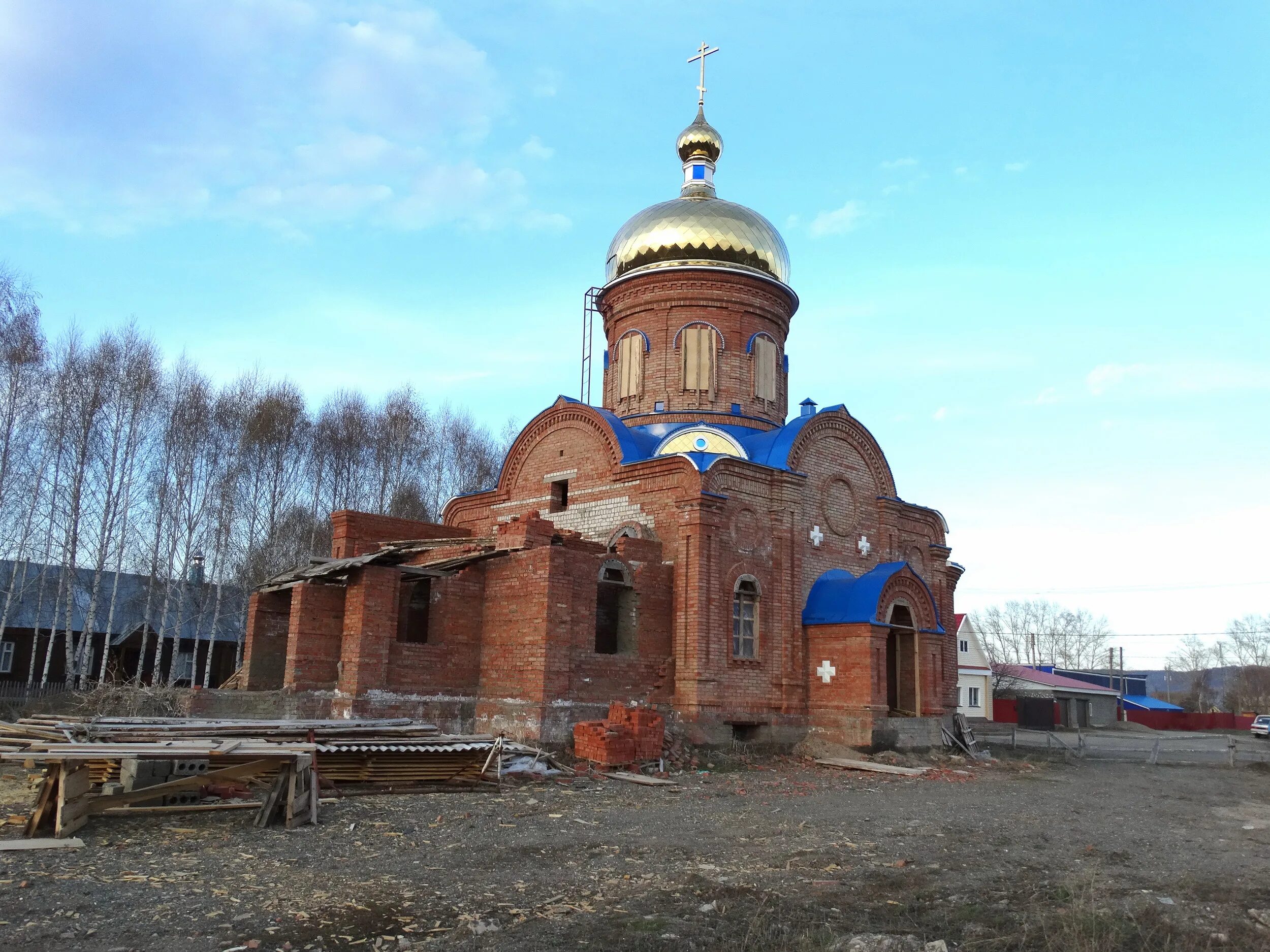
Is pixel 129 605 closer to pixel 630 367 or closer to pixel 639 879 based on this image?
pixel 630 367

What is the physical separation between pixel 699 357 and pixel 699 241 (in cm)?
229

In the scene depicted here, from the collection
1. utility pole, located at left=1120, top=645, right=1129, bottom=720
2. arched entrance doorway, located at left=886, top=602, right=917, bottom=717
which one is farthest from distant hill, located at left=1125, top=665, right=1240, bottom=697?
arched entrance doorway, located at left=886, top=602, right=917, bottom=717

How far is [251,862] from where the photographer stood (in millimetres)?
6332

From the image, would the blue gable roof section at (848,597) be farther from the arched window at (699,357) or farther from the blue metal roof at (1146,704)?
the blue metal roof at (1146,704)

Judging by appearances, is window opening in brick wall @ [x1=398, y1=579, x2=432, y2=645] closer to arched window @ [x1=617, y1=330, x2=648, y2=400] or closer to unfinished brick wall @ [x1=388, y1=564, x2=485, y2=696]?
unfinished brick wall @ [x1=388, y1=564, x2=485, y2=696]

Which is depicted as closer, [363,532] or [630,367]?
[363,532]

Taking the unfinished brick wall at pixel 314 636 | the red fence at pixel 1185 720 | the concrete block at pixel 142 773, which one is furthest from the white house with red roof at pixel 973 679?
the concrete block at pixel 142 773

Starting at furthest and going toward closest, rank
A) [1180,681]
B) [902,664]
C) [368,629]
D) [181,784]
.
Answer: [1180,681] → [902,664] → [368,629] → [181,784]

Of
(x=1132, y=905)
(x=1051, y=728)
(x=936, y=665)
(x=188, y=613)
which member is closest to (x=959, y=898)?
(x=1132, y=905)

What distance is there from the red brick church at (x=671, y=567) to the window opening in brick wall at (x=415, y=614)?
0.06 meters

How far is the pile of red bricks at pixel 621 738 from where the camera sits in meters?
12.7

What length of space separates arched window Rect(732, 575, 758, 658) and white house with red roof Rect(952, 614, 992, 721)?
2261 cm

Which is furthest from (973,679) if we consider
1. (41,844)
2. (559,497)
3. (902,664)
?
(41,844)

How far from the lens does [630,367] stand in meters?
19.7
